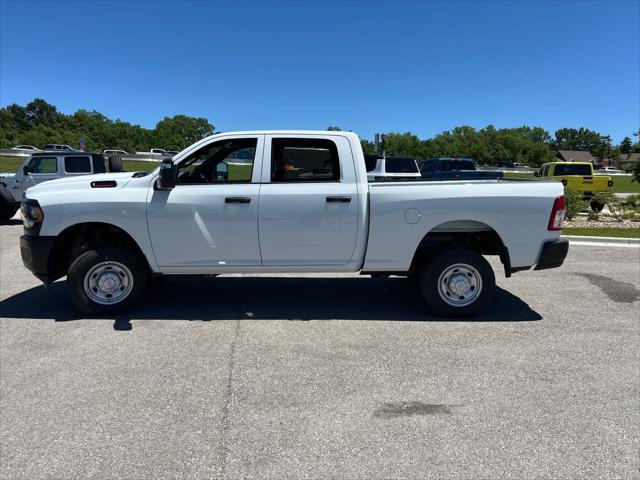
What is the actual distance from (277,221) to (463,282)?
2161 mm

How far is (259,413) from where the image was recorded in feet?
10.1

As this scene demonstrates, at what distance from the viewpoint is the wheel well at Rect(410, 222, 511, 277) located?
16.0ft

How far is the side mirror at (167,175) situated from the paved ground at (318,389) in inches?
57.6

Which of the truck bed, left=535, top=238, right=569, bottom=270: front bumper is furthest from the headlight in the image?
left=535, top=238, right=569, bottom=270: front bumper

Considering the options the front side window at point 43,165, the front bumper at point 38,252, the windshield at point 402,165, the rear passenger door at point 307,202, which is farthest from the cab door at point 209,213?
the windshield at point 402,165

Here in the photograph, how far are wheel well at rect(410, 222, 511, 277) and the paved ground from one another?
650 mm

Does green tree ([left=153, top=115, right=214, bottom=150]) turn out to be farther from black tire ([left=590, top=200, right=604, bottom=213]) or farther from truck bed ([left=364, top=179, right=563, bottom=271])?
truck bed ([left=364, top=179, right=563, bottom=271])

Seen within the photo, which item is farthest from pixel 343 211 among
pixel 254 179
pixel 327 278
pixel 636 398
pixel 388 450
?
pixel 636 398

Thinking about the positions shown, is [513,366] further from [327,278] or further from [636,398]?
[327,278]

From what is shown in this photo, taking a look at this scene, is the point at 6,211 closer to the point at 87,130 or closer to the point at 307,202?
the point at 307,202

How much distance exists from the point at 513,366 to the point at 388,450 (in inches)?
66.8

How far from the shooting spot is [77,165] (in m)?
13.6

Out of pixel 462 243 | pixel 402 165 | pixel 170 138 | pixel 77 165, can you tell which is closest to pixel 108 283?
pixel 462 243

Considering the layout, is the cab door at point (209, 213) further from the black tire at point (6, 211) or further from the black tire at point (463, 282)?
the black tire at point (6, 211)
